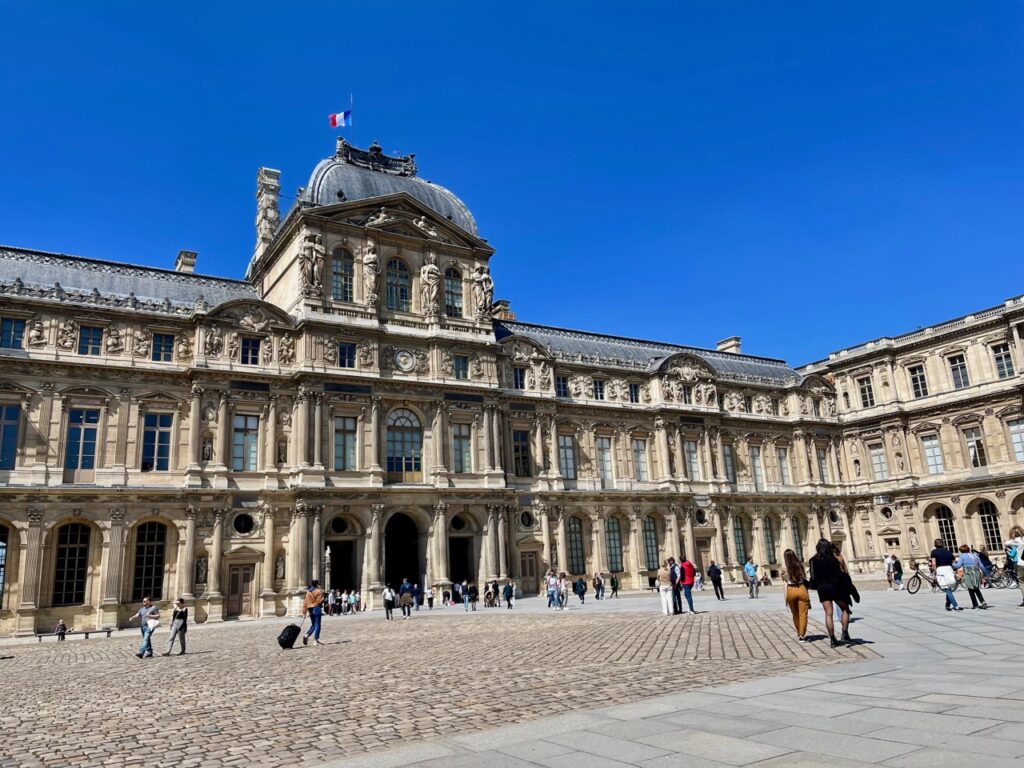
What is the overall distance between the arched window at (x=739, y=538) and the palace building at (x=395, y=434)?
0.22 meters

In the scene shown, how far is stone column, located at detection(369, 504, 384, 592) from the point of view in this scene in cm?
3681

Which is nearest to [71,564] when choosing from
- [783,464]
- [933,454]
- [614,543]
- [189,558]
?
[189,558]

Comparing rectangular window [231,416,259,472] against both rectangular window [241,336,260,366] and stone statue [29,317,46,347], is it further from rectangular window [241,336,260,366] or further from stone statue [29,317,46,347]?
stone statue [29,317,46,347]

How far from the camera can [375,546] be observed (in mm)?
37250

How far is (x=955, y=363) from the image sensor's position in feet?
175

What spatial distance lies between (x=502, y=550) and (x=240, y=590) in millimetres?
13510

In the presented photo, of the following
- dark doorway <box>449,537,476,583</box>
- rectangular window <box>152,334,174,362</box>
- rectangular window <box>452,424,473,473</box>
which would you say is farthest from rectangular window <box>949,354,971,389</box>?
rectangular window <box>152,334,174,362</box>

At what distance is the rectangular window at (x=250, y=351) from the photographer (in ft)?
124

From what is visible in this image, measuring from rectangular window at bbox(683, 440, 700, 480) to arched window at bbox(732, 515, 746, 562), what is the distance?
464cm

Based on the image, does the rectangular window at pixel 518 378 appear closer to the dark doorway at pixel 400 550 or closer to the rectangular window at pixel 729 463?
the dark doorway at pixel 400 550

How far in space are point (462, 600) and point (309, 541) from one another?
8.54 m

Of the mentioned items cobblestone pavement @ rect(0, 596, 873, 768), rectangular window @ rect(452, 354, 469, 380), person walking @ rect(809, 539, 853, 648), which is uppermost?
rectangular window @ rect(452, 354, 469, 380)

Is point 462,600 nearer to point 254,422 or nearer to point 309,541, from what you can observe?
point 309,541

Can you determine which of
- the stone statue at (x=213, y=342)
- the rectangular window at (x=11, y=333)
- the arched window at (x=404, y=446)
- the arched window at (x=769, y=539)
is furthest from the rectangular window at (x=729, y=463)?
the rectangular window at (x=11, y=333)
